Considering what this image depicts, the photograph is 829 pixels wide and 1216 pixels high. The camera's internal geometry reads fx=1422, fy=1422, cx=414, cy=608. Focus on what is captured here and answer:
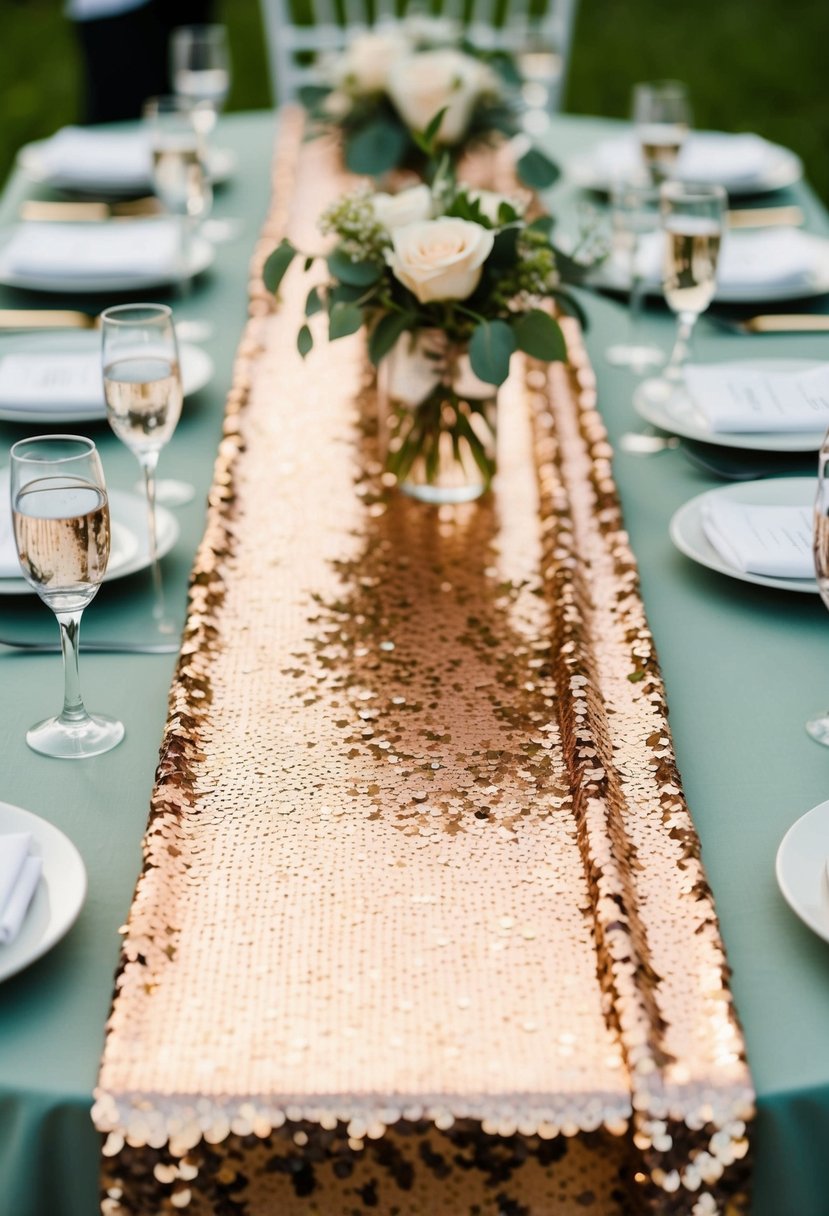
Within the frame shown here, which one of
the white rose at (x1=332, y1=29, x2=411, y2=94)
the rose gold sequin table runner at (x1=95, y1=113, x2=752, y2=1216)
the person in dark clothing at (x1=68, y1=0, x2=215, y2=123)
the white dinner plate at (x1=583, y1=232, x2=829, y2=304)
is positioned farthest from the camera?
the person in dark clothing at (x1=68, y1=0, x2=215, y2=123)

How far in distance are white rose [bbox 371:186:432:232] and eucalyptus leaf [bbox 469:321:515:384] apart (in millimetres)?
142

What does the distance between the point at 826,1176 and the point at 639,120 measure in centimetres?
189

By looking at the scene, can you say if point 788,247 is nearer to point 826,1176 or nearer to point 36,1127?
point 826,1176

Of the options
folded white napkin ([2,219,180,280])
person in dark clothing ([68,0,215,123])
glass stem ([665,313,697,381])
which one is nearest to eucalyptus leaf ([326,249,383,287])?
glass stem ([665,313,697,381])

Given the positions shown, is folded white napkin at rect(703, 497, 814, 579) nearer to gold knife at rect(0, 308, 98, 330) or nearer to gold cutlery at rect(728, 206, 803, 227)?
gold knife at rect(0, 308, 98, 330)

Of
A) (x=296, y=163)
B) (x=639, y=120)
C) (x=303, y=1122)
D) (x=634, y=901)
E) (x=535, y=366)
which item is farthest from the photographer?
(x=296, y=163)

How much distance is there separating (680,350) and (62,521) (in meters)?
1.04

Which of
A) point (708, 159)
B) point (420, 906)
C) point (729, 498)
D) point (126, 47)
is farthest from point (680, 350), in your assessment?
point (126, 47)

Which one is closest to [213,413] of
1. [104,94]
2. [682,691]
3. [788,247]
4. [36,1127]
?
[682,691]

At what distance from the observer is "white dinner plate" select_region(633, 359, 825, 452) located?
1540mm

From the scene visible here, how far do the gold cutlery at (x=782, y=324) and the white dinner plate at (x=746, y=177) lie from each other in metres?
0.61

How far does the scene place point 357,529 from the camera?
1.46 m

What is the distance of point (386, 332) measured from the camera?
1.41 meters

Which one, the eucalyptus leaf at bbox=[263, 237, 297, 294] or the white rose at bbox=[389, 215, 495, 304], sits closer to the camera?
the white rose at bbox=[389, 215, 495, 304]
